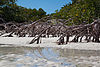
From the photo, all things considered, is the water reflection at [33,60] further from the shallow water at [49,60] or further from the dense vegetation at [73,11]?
the dense vegetation at [73,11]

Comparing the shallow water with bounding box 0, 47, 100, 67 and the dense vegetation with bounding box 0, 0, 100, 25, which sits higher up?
the dense vegetation with bounding box 0, 0, 100, 25

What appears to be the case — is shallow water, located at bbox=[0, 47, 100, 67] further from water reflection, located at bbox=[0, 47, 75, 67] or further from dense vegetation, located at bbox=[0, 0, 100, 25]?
dense vegetation, located at bbox=[0, 0, 100, 25]

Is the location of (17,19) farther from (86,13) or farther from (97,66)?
(97,66)

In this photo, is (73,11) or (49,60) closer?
(49,60)

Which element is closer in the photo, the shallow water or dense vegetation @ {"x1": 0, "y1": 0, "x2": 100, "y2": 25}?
the shallow water

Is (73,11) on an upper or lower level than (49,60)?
upper

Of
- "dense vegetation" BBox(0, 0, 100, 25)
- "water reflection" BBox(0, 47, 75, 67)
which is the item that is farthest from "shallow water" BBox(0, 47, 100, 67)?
"dense vegetation" BBox(0, 0, 100, 25)

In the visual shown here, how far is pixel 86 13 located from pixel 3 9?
282 inches

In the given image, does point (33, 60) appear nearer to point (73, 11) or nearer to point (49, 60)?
point (49, 60)

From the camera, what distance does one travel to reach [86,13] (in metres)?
7.20

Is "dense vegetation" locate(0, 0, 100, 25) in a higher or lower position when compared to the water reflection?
higher

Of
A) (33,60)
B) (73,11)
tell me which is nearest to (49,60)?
(33,60)

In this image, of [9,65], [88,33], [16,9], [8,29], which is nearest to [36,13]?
[16,9]

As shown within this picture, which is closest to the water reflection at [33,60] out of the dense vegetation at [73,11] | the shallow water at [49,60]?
the shallow water at [49,60]
